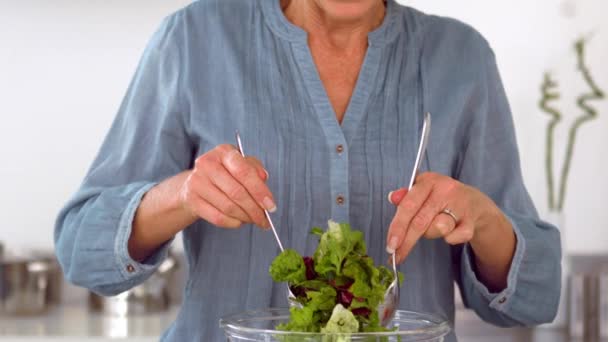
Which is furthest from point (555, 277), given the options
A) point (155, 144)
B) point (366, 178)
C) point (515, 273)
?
point (155, 144)

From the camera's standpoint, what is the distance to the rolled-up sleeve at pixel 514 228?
4.11 feet

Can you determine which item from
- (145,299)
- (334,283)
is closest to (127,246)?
(334,283)

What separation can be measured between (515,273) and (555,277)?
0.22 ft

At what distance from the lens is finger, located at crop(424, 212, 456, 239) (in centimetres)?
108

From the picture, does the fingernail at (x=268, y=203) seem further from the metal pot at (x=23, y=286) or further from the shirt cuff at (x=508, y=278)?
the metal pot at (x=23, y=286)

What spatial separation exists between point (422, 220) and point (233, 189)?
A: 0.19m

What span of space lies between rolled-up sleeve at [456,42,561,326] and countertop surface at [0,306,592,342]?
1.16 m

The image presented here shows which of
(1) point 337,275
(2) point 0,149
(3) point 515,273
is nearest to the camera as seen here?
(1) point 337,275

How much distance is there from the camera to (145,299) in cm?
258

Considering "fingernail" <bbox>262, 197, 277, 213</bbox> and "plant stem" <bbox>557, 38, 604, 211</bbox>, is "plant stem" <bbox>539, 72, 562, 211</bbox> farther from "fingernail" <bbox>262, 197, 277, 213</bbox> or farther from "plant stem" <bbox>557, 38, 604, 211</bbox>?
"fingernail" <bbox>262, 197, 277, 213</bbox>

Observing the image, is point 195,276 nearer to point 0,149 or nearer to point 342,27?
point 342,27

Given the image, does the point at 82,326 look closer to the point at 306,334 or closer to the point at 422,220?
the point at 422,220

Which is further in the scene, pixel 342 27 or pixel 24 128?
pixel 24 128

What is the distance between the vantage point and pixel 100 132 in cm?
281
